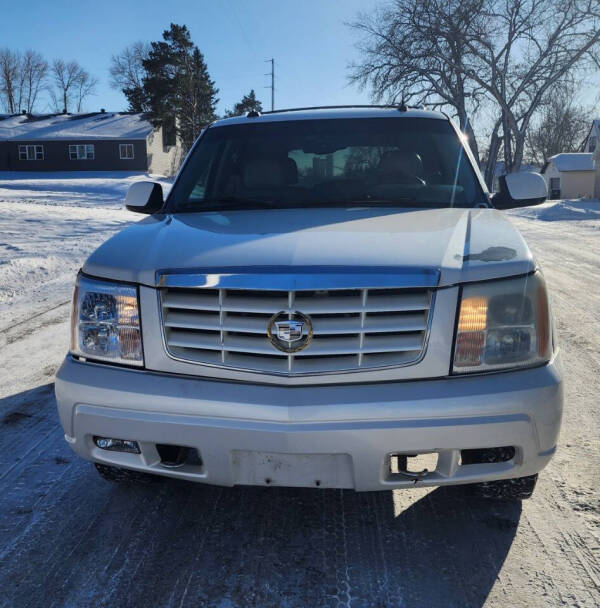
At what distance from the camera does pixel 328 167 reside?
3541 millimetres

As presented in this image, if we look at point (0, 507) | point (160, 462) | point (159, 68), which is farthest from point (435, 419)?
point (159, 68)

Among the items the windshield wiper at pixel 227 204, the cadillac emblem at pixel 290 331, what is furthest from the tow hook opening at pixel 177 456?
the windshield wiper at pixel 227 204

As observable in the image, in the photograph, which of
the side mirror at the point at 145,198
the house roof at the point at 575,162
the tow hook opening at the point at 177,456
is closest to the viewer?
the tow hook opening at the point at 177,456

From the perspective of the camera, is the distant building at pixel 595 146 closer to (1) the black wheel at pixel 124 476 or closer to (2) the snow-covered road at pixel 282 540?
(2) the snow-covered road at pixel 282 540

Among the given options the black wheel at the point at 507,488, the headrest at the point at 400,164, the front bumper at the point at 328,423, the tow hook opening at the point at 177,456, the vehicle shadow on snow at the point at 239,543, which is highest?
the headrest at the point at 400,164

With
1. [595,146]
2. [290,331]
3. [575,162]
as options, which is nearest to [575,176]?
[575,162]

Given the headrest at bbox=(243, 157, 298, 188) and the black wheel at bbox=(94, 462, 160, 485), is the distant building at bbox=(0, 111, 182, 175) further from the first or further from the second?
the black wheel at bbox=(94, 462, 160, 485)

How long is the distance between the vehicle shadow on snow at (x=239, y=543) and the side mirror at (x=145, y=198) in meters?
1.63

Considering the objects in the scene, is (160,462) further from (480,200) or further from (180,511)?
(480,200)

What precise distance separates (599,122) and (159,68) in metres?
40.2

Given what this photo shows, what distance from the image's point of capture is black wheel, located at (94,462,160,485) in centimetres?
258

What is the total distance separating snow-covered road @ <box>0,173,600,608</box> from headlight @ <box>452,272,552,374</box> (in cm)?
77

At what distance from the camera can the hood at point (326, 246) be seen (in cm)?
214

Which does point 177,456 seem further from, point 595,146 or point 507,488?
point 595,146
